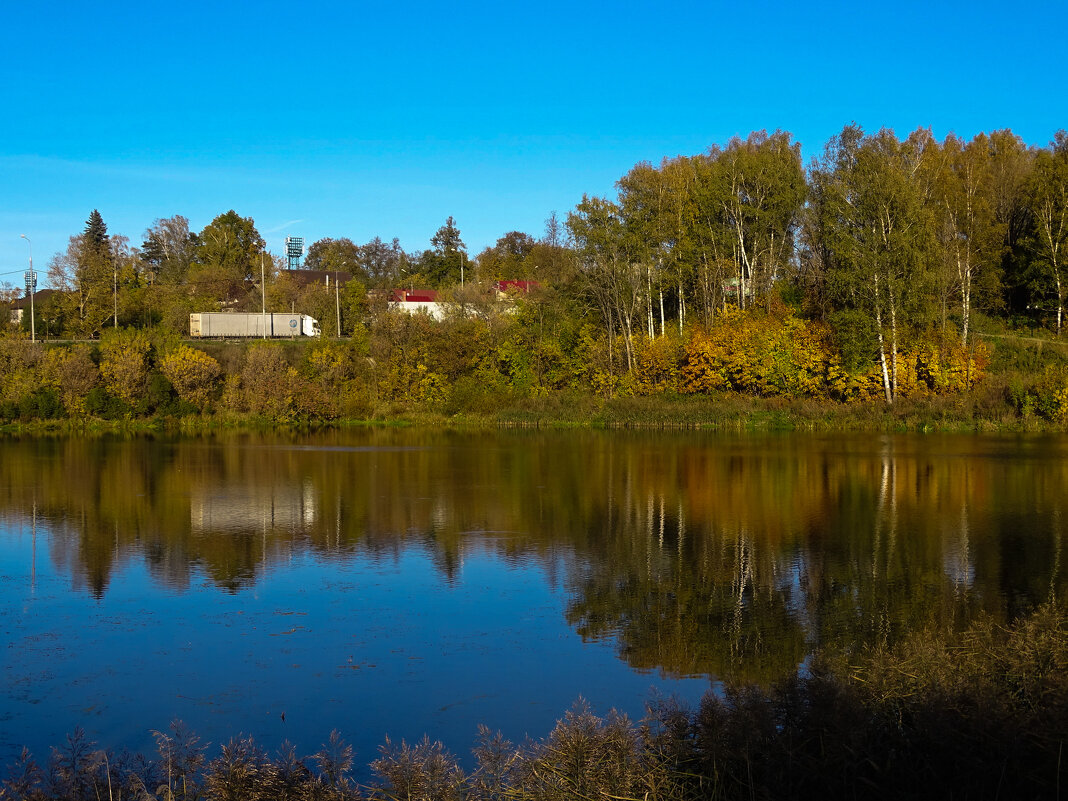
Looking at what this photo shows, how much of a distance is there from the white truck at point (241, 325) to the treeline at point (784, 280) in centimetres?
911

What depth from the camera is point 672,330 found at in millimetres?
56969

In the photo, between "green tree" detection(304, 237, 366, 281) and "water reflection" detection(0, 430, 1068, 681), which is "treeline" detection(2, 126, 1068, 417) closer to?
"water reflection" detection(0, 430, 1068, 681)

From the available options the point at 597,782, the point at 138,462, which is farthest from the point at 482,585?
the point at 138,462

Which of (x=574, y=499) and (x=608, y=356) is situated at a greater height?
(x=608, y=356)

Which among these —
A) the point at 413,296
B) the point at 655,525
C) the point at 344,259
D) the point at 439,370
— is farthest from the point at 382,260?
the point at 655,525

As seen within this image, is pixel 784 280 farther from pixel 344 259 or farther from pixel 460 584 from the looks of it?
pixel 344 259

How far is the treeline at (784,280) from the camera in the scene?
1823 inches

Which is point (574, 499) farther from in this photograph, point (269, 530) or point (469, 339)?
point (469, 339)

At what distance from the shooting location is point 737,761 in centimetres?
703

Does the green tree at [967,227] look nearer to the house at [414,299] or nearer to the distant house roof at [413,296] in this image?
the house at [414,299]

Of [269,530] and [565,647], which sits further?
[269,530]

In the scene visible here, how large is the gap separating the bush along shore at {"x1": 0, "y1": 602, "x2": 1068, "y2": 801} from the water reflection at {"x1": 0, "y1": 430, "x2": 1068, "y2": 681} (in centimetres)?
284

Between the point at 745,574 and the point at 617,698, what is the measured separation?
604cm

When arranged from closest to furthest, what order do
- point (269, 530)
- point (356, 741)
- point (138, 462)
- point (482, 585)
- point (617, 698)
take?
1. point (356, 741)
2. point (617, 698)
3. point (482, 585)
4. point (269, 530)
5. point (138, 462)
